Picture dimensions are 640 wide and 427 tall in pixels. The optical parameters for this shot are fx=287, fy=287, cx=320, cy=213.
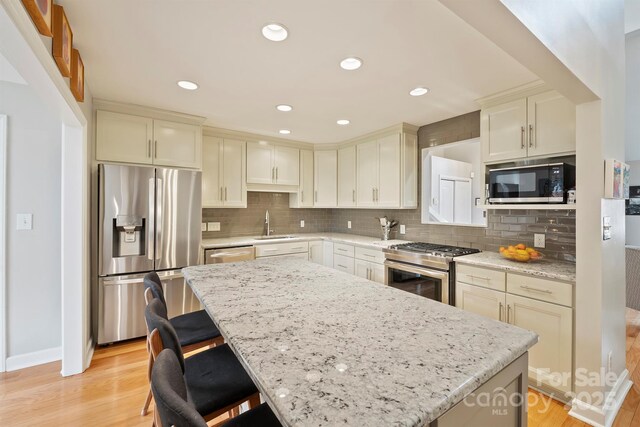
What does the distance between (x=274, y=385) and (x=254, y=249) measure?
9.54 feet

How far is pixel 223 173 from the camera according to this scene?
3688mm

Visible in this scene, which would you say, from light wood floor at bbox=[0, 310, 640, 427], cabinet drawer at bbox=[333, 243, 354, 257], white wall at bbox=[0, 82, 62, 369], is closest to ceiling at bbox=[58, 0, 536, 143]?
white wall at bbox=[0, 82, 62, 369]

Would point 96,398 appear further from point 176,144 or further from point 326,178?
point 326,178

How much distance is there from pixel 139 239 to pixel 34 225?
76 centimetres

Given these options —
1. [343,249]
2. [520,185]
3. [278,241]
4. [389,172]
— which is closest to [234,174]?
[278,241]

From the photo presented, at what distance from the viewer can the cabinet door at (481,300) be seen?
222 centimetres

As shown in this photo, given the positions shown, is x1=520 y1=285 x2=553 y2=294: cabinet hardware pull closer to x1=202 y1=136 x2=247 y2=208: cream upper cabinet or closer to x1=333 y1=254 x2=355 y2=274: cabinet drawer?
x1=333 y1=254 x2=355 y2=274: cabinet drawer

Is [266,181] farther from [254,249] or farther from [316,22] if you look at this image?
[316,22]

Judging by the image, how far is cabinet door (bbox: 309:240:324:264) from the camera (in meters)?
4.07

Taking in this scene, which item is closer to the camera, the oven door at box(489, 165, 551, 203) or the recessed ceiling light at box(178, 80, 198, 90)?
the oven door at box(489, 165, 551, 203)

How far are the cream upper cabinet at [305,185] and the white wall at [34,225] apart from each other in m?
2.71

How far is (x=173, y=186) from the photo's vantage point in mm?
2951

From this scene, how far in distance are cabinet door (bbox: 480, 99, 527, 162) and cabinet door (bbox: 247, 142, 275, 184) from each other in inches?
104

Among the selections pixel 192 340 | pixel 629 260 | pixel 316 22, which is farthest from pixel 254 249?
pixel 629 260
